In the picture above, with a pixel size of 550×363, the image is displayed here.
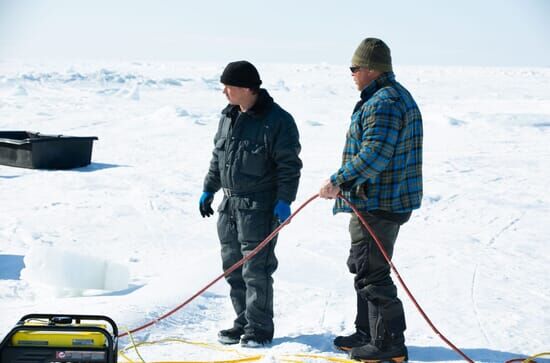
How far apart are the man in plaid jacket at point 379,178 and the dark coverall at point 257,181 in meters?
0.35

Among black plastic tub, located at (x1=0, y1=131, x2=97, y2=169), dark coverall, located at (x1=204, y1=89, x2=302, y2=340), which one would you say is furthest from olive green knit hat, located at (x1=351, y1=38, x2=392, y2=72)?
black plastic tub, located at (x1=0, y1=131, x2=97, y2=169)

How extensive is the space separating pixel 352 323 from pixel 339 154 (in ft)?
26.5

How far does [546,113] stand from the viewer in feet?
65.1

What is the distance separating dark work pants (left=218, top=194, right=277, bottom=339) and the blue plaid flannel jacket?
1.64 feet

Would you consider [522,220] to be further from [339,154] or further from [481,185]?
[339,154]

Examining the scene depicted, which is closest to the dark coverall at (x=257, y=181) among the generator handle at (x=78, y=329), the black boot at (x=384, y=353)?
the black boot at (x=384, y=353)

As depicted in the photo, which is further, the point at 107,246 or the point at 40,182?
the point at 40,182

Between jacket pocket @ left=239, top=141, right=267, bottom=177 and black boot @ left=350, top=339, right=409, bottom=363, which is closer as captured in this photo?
black boot @ left=350, top=339, right=409, bottom=363

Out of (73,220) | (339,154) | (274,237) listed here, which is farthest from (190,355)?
(339,154)

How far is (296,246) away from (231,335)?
2.63m

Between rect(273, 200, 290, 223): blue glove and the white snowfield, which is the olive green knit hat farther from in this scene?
the white snowfield

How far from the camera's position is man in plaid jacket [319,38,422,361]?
133 inches

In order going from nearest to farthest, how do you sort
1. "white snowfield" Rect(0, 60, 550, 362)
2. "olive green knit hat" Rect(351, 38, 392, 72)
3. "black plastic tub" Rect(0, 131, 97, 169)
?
1. "olive green knit hat" Rect(351, 38, 392, 72)
2. "white snowfield" Rect(0, 60, 550, 362)
3. "black plastic tub" Rect(0, 131, 97, 169)

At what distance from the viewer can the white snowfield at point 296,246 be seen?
4.23 meters
